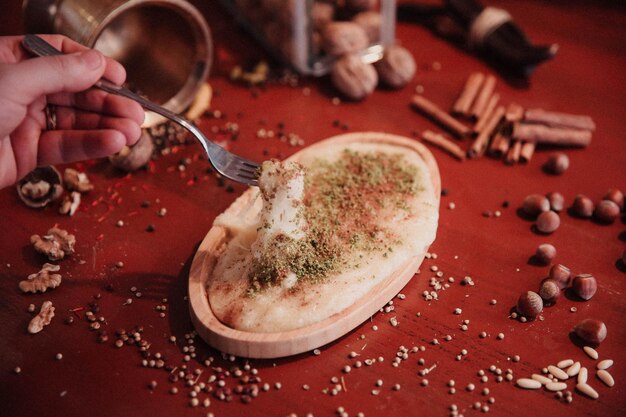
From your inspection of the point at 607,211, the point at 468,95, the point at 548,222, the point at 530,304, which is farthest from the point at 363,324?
the point at 468,95

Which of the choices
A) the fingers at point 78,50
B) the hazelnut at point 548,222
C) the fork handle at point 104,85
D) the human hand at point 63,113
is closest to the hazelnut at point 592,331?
the hazelnut at point 548,222

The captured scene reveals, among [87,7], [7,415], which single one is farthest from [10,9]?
[7,415]

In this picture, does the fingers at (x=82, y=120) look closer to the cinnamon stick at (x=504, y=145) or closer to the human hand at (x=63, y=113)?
the human hand at (x=63, y=113)

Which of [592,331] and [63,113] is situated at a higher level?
[63,113]

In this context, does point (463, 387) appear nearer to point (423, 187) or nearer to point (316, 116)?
point (423, 187)

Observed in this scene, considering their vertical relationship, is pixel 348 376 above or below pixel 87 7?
below

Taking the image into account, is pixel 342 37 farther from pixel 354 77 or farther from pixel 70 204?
pixel 70 204
